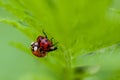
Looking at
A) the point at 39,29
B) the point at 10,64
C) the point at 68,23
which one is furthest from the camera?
the point at 10,64

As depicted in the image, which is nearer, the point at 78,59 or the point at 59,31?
the point at 59,31

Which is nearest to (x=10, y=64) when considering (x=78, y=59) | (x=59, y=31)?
(x=78, y=59)

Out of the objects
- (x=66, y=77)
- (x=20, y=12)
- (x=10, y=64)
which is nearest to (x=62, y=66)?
(x=66, y=77)

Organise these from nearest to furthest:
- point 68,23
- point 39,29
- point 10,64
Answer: point 68,23, point 39,29, point 10,64

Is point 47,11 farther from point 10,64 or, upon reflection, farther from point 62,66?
point 10,64

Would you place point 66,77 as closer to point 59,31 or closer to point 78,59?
point 78,59

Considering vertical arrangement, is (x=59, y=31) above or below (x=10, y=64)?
below
